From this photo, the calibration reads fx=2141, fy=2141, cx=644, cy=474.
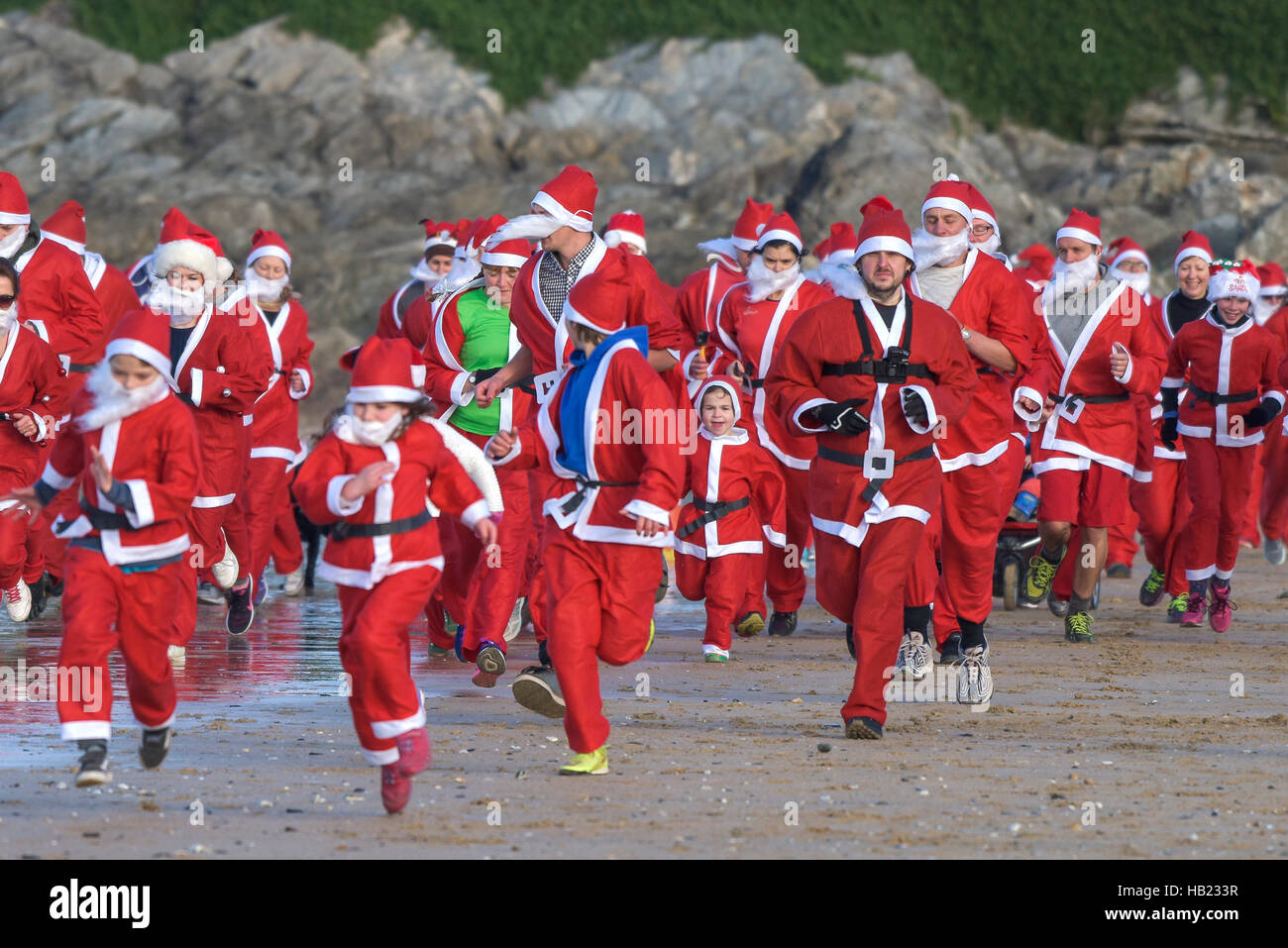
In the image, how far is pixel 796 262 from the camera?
13.5 metres

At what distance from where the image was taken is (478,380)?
37.2 feet

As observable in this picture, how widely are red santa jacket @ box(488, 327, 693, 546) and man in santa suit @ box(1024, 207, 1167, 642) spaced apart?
4658mm

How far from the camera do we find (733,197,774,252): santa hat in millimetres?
14219

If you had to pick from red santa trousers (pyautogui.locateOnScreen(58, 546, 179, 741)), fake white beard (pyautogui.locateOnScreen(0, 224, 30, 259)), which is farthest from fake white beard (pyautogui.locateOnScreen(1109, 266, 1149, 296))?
red santa trousers (pyautogui.locateOnScreen(58, 546, 179, 741))

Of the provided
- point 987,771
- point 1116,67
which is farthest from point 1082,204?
point 987,771

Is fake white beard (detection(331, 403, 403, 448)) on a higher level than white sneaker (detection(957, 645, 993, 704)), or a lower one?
higher

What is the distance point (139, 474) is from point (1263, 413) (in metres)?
7.91

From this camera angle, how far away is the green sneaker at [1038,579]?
1391cm

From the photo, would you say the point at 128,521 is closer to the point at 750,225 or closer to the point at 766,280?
the point at 766,280

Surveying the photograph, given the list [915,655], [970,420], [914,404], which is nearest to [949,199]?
[970,420]

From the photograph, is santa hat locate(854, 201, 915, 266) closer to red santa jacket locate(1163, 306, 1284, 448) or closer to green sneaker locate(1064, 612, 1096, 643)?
green sneaker locate(1064, 612, 1096, 643)

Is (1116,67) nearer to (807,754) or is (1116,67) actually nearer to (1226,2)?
(1226,2)

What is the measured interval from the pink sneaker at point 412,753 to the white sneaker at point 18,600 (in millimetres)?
6149

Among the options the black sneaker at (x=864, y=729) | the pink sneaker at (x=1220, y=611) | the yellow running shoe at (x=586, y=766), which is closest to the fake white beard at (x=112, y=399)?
the yellow running shoe at (x=586, y=766)
